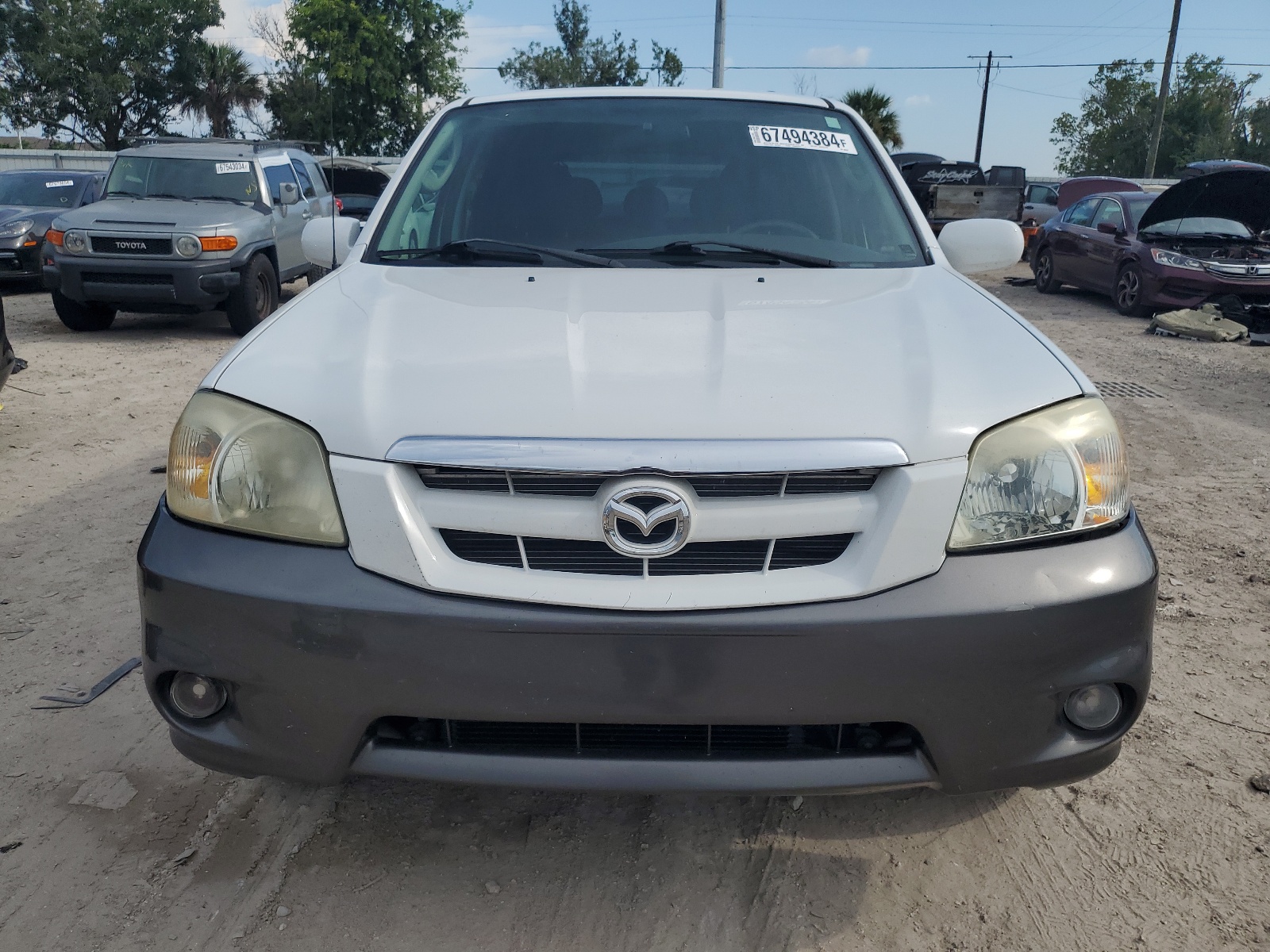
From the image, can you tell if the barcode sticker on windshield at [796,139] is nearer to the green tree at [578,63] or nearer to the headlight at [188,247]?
the headlight at [188,247]

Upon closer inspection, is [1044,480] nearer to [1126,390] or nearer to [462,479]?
[462,479]

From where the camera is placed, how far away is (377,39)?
123 ft

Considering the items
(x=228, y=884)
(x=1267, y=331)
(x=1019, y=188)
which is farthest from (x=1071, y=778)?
(x=1019, y=188)

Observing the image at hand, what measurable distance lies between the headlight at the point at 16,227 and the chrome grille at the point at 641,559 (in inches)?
470

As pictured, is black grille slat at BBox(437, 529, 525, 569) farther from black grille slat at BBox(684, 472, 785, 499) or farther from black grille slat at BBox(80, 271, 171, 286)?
black grille slat at BBox(80, 271, 171, 286)

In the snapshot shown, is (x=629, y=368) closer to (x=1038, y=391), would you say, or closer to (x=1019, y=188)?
(x=1038, y=391)

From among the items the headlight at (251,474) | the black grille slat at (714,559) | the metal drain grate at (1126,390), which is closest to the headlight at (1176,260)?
the metal drain grate at (1126,390)

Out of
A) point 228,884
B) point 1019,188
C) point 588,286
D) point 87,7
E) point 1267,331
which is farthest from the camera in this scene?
point 87,7

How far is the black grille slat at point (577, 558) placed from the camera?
5.53 feet

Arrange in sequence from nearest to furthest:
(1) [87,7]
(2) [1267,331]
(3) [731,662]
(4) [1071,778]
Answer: (3) [731,662] < (4) [1071,778] < (2) [1267,331] < (1) [87,7]

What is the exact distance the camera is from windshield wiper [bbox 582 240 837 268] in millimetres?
2666

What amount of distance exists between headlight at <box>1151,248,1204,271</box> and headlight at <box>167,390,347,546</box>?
1138 centimetres

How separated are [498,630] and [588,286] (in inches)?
40.4

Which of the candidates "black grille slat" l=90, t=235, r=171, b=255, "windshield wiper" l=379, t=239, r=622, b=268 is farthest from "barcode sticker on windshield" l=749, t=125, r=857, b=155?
"black grille slat" l=90, t=235, r=171, b=255
